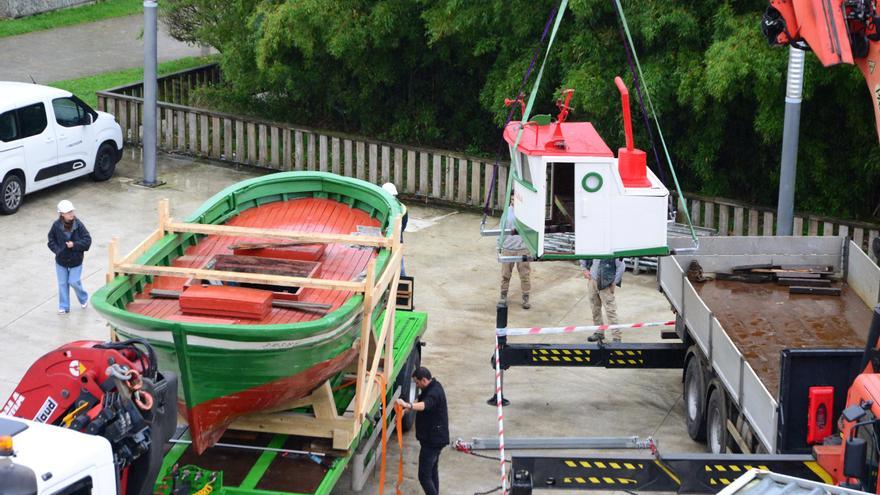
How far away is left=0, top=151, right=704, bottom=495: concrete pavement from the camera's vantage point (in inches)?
520

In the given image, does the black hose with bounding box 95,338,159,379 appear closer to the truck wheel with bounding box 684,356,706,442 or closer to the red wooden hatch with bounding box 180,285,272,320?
the red wooden hatch with bounding box 180,285,272,320

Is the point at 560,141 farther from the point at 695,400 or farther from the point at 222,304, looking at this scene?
the point at 222,304

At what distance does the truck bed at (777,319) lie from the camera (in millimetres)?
12367

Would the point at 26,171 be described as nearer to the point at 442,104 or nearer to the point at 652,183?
the point at 442,104

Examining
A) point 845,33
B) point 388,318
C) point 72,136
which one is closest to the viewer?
point 845,33

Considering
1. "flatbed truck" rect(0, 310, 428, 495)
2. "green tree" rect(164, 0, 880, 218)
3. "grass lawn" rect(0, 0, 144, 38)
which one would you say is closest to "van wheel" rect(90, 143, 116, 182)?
"green tree" rect(164, 0, 880, 218)

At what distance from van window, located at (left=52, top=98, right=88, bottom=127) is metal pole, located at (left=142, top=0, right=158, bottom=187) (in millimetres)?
1072

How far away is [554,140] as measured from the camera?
40.3ft

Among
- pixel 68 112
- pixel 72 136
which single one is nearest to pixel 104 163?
pixel 72 136

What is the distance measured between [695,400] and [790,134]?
4.82m

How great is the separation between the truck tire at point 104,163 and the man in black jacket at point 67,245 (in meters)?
5.89

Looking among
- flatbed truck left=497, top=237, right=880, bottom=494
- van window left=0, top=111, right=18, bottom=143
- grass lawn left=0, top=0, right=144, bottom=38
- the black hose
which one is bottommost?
flatbed truck left=497, top=237, right=880, bottom=494

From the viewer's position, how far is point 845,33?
1134 cm

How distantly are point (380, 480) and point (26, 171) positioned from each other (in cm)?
1036
